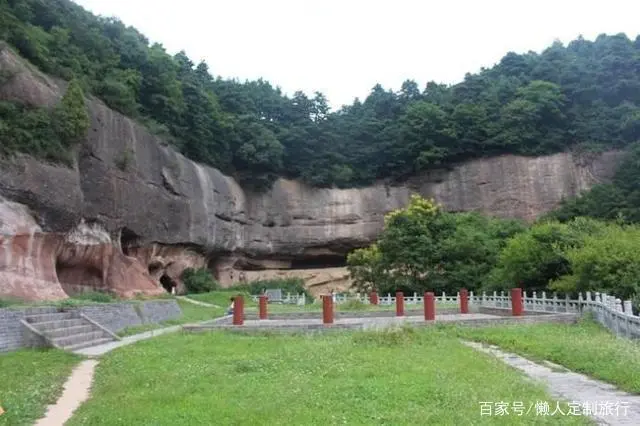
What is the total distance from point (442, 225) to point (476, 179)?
45.1 feet

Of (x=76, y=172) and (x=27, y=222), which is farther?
(x=76, y=172)

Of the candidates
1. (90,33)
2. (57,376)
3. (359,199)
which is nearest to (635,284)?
(57,376)

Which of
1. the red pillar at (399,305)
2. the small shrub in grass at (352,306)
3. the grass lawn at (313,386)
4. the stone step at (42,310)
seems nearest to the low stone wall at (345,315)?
the red pillar at (399,305)

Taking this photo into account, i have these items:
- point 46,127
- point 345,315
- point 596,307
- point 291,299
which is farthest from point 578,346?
point 291,299

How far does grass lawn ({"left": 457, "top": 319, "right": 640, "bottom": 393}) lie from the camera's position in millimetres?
8953

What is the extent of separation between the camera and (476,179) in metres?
52.1

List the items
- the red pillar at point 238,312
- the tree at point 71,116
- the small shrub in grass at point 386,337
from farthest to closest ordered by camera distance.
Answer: the tree at point 71,116
the red pillar at point 238,312
the small shrub in grass at point 386,337

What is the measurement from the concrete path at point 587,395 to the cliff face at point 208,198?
1999cm

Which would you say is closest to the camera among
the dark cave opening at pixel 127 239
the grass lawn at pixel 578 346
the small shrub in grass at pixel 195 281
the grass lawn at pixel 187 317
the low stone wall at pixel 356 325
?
the grass lawn at pixel 578 346

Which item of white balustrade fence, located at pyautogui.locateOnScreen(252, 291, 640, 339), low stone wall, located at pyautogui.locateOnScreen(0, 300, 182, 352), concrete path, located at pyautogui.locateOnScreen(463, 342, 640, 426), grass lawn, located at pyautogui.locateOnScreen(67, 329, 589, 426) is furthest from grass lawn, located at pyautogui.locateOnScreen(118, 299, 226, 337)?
concrete path, located at pyautogui.locateOnScreen(463, 342, 640, 426)

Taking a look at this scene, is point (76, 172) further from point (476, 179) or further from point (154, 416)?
point (476, 179)

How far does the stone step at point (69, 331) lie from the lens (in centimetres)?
1497

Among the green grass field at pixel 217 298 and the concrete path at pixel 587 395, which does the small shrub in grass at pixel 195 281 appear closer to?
the green grass field at pixel 217 298

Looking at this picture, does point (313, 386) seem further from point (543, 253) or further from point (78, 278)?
point (78, 278)
